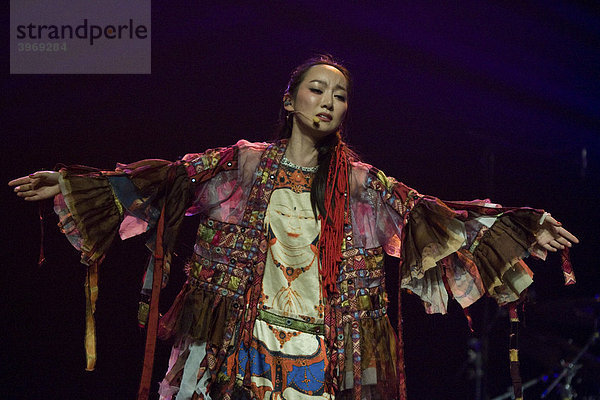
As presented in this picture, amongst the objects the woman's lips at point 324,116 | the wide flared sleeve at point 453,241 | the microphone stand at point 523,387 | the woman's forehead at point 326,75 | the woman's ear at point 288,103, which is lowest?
the microphone stand at point 523,387

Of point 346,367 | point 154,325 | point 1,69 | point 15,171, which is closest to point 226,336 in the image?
point 154,325

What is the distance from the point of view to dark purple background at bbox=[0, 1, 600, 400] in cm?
249

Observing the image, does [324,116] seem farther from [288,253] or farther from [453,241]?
[453,241]

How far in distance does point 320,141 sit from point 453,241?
0.53 meters

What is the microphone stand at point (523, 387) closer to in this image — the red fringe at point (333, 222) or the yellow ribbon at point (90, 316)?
the red fringe at point (333, 222)

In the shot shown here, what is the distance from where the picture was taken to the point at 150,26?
2.47m

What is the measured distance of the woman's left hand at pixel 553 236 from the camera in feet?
5.64

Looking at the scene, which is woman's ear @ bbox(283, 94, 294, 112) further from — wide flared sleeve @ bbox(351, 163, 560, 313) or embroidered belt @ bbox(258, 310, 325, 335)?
embroidered belt @ bbox(258, 310, 325, 335)

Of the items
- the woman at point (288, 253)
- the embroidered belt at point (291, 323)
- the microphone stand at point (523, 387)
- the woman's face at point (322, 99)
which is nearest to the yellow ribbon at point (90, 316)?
the woman at point (288, 253)

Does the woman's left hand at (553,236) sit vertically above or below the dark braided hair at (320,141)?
below

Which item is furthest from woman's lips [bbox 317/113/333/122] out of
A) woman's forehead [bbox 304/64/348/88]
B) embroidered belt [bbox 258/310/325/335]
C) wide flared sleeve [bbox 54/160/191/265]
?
embroidered belt [bbox 258/310/325/335]

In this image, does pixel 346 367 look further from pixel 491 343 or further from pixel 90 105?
pixel 90 105

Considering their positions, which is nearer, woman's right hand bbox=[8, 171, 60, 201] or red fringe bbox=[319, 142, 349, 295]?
woman's right hand bbox=[8, 171, 60, 201]

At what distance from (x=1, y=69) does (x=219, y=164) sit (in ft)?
3.97
